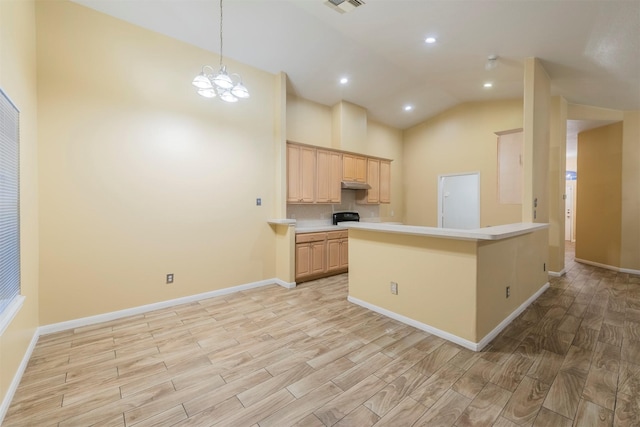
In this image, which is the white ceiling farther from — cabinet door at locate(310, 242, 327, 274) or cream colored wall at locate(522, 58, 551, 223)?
cabinet door at locate(310, 242, 327, 274)

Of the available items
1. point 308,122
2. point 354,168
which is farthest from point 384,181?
point 308,122

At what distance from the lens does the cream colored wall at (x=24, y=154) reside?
5.97ft

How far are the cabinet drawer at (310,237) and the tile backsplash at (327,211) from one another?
0.69 m

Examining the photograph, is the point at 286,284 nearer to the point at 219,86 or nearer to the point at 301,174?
the point at 301,174

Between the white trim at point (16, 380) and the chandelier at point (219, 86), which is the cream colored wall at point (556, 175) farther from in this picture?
the white trim at point (16, 380)

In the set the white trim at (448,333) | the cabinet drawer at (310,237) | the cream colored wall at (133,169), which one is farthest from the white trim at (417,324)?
the cream colored wall at (133,169)

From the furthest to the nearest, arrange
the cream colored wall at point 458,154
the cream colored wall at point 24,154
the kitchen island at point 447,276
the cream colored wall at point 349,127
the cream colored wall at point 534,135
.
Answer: the cream colored wall at point 458,154 → the cream colored wall at point 349,127 → the cream colored wall at point 534,135 → the kitchen island at point 447,276 → the cream colored wall at point 24,154

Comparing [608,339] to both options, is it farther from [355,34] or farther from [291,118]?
[291,118]

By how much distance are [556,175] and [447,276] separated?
3.91 meters

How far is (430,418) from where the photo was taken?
163 centimetres

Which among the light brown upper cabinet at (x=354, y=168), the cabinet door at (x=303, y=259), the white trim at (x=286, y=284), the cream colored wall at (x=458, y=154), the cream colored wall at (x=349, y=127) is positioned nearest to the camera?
the white trim at (x=286, y=284)

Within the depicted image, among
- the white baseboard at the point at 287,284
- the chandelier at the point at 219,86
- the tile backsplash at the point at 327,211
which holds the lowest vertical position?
the white baseboard at the point at 287,284

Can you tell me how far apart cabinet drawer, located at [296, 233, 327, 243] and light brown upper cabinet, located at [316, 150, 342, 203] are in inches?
25.9

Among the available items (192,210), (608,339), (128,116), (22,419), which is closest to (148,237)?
(192,210)
